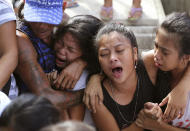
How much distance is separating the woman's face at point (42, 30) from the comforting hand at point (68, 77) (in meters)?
0.31

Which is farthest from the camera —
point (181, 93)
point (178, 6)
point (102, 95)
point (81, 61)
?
point (178, 6)

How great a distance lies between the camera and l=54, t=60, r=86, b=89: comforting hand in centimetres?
191

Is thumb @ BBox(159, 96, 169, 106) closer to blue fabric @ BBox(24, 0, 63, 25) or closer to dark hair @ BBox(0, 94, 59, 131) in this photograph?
blue fabric @ BBox(24, 0, 63, 25)

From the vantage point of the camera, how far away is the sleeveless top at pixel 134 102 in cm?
192

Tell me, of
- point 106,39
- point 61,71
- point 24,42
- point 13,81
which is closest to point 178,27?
point 106,39

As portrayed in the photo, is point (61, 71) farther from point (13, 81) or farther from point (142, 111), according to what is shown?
point (142, 111)

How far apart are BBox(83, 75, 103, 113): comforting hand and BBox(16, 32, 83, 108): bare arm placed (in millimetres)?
148

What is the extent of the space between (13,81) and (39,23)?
457 millimetres

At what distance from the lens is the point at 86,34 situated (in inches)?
79.8

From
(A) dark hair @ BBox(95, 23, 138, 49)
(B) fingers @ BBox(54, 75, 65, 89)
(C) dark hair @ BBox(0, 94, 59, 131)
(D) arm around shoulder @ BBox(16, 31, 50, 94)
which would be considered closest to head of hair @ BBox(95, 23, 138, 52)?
(A) dark hair @ BBox(95, 23, 138, 49)

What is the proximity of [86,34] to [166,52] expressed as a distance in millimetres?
607

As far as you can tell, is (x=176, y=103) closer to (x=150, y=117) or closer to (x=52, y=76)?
(x=150, y=117)

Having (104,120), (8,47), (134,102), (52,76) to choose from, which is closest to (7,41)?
(8,47)

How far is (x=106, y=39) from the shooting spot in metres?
1.83
